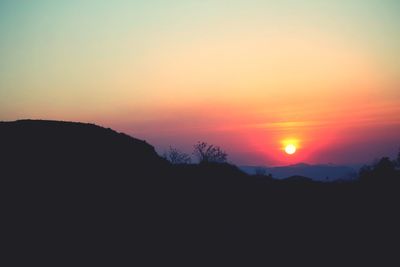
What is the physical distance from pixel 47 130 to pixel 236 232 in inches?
656

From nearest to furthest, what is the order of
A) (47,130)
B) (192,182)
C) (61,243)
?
(61,243) → (47,130) → (192,182)

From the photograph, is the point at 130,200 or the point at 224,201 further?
the point at 224,201

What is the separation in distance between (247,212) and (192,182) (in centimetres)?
578

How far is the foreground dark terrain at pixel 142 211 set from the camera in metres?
18.8

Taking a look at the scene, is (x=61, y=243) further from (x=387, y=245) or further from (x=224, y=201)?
(x=387, y=245)

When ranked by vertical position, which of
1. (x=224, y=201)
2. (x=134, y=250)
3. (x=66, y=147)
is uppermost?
(x=66, y=147)

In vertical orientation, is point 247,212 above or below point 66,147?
below

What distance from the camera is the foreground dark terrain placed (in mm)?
18766

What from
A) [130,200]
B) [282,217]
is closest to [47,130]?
[130,200]

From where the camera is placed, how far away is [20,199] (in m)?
19.5

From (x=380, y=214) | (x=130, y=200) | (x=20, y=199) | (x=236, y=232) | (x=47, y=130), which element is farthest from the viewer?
(x=380, y=214)

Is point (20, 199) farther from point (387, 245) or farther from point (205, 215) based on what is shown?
point (387, 245)

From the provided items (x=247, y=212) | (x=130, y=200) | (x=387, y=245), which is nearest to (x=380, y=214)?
(x=387, y=245)

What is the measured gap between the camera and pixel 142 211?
21.9 metres
